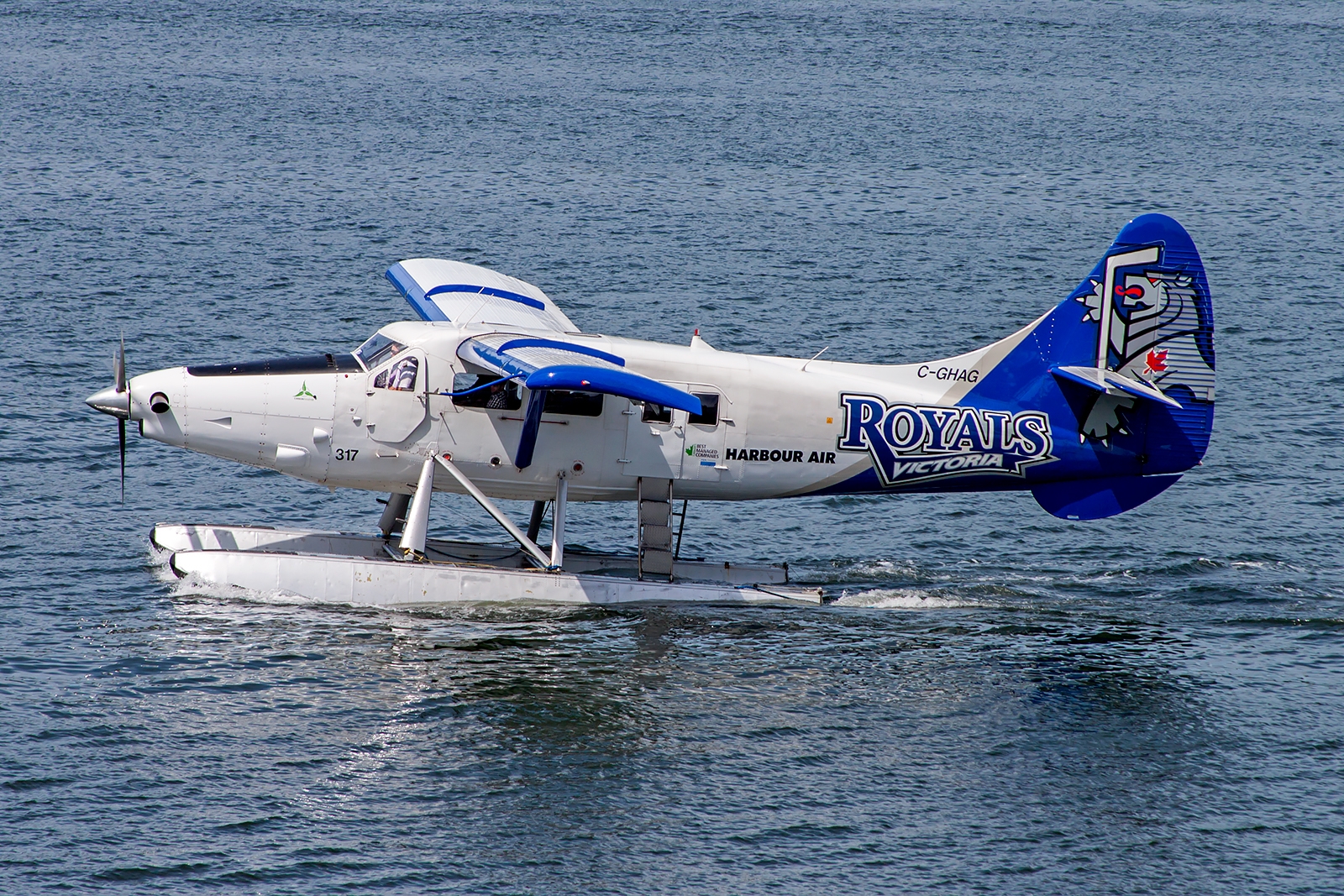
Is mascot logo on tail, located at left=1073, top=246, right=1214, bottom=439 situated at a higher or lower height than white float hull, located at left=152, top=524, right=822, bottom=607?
higher

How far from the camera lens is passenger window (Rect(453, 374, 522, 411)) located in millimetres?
19250

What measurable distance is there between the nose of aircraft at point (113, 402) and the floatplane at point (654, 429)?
32mm

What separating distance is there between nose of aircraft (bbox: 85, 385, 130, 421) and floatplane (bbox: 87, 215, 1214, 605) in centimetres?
3

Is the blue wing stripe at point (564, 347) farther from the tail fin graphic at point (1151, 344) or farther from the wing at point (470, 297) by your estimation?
the tail fin graphic at point (1151, 344)

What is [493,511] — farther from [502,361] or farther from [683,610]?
[683,610]

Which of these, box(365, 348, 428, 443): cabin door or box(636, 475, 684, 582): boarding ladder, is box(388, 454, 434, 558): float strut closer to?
box(365, 348, 428, 443): cabin door

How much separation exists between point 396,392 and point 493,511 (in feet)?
6.98

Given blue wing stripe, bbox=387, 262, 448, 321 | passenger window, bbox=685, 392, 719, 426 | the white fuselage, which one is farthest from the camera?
blue wing stripe, bbox=387, 262, 448, 321

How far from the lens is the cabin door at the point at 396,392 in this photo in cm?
1917

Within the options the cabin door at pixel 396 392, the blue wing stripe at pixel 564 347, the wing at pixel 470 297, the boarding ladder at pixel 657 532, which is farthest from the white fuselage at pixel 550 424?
the wing at pixel 470 297

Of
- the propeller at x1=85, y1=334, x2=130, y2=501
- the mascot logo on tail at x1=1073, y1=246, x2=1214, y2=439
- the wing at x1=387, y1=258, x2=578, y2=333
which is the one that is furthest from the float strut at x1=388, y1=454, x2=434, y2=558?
the mascot logo on tail at x1=1073, y1=246, x2=1214, y2=439

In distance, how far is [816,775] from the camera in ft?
51.0

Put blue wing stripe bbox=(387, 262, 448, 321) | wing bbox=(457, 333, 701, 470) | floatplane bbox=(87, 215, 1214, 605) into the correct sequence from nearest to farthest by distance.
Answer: wing bbox=(457, 333, 701, 470) → floatplane bbox=(87, 215, 1214, 605) → blue wing stripe bbox=(387, 262, 448, 321)

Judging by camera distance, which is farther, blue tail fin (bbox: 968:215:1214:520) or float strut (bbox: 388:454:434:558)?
blue tail fin (bbox: 968:215:1214:520)
